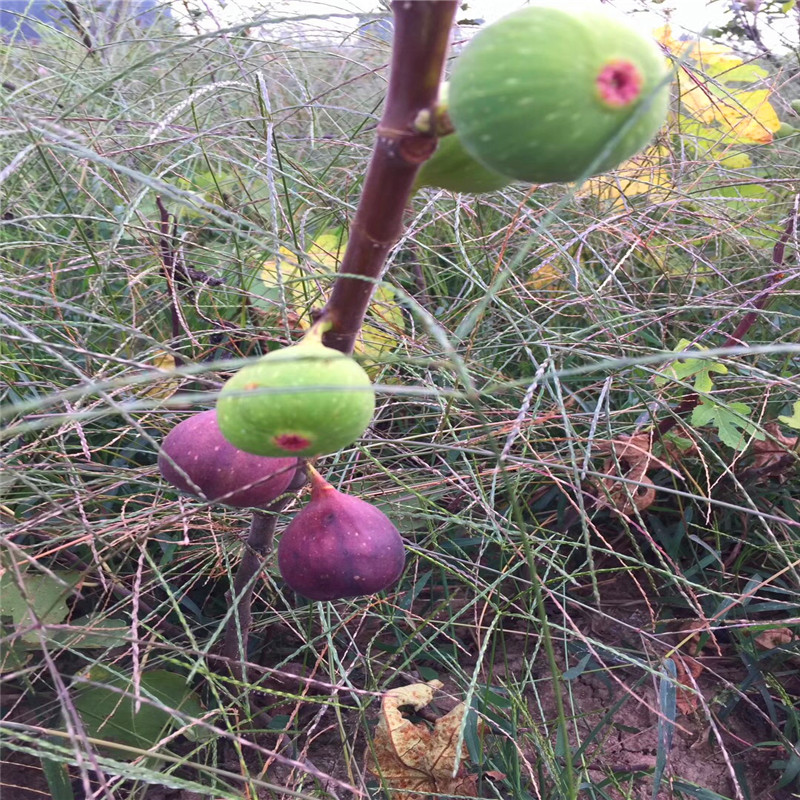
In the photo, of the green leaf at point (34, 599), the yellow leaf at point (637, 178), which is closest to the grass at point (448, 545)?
the green leaf at point (34, 599)

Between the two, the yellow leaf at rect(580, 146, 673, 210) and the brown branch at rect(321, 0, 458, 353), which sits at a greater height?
the brown branch at rect(321, 0, 458, 353)

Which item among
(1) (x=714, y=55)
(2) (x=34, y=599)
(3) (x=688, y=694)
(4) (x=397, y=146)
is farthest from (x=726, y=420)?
(1) (x=714, y=55)

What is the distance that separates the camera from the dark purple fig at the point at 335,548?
28.0 inches

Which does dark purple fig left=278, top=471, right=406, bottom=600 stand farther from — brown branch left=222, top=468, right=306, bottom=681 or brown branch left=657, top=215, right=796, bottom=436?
brown branch left=657, top=215, right=796, bottom=436

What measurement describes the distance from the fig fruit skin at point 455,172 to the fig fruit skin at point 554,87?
3.1 inches

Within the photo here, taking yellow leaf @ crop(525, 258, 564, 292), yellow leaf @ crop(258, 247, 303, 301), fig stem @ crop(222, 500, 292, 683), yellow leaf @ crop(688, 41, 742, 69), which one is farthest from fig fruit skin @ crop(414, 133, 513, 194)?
yellow leaf @ crop(688, 41, 742, 69)

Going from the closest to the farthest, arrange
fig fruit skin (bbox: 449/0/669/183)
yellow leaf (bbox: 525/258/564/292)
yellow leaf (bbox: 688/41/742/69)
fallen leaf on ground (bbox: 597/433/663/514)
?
fig fruit skin (bbox: 449/0/669/183) → fallen leaf on ground (bbox: 597/433/663/514) → yellow leaf (bbox: 525/258/564/292) → yellow leaf (bbox: 688/41/742/69)

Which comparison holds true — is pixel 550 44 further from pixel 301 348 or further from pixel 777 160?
pixel 777 160

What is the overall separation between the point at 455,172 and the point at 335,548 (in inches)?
14.6

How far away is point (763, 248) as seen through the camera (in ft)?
5.65

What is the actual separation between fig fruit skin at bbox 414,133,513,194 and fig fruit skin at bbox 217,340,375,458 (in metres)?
0.15

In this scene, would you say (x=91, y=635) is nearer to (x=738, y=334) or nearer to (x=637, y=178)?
(x=738, y=334)

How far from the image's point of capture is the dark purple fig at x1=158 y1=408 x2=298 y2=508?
68cm

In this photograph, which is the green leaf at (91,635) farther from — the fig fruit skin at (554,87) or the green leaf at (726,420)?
the green leaf at (726,420)
